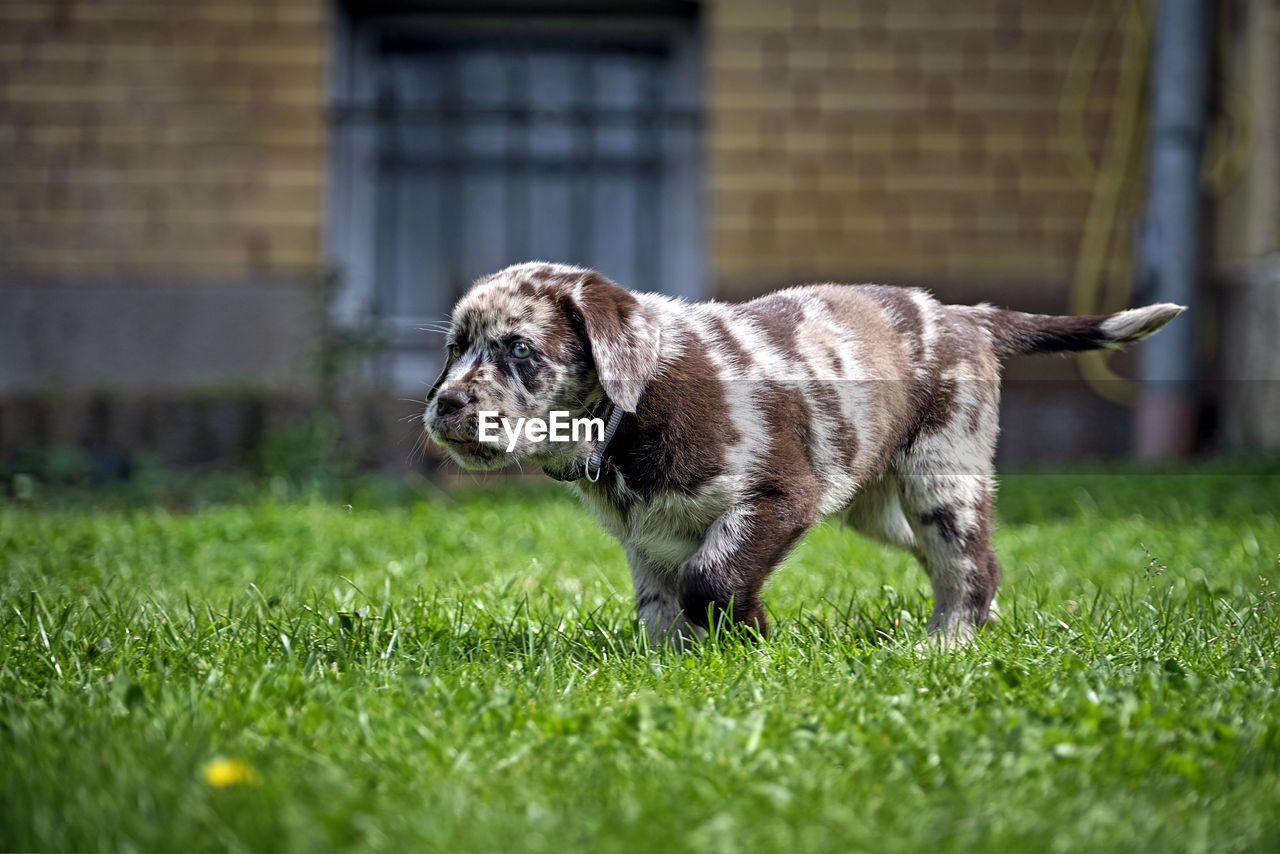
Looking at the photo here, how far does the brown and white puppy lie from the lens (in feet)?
11.1

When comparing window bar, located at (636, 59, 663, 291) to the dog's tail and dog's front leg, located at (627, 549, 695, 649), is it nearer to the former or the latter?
the dog's tail

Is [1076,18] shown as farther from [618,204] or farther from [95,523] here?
[95,523]

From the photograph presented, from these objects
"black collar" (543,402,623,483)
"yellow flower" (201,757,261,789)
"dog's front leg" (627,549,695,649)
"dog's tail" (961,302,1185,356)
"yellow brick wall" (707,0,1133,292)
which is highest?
"yellow brick wall" (707,0,1133,292)

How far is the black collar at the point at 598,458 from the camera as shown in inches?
134

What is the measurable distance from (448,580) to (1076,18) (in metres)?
6.08

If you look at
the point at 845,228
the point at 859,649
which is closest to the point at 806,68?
the point at 845,228

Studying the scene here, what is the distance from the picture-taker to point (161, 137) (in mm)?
8359

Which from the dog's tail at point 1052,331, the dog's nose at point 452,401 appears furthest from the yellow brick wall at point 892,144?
the dog's nose at point 452,401

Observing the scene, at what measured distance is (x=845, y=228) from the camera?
336 inches

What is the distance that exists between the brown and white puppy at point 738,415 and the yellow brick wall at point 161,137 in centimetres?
528

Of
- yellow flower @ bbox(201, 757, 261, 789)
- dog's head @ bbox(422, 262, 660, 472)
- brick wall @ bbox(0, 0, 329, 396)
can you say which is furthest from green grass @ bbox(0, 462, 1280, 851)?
brick wall @ bbox(0, 0, 329, 396)

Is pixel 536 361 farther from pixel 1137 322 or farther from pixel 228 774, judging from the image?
pixel 1137 322

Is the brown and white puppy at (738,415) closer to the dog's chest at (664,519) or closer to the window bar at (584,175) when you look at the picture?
the dog's chest at (664,519)

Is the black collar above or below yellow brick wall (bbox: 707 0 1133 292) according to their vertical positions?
below
